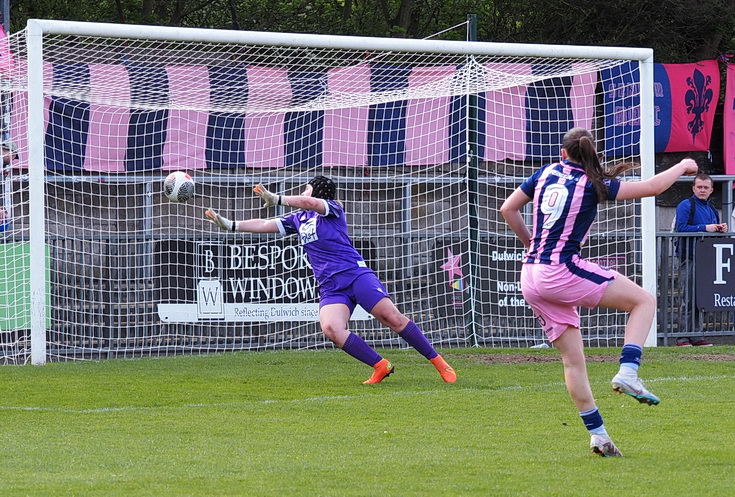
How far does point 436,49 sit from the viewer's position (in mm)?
13984

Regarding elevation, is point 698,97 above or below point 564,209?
above

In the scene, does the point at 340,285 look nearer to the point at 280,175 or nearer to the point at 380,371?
the point at 380,371

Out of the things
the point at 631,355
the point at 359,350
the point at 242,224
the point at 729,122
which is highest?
the point at 729,122

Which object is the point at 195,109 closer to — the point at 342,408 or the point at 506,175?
the point at 506,175

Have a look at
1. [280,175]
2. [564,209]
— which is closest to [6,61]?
[280,175]

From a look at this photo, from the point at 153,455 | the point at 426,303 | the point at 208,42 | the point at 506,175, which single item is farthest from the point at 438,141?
the point at 153,455

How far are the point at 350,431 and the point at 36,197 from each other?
6.14m

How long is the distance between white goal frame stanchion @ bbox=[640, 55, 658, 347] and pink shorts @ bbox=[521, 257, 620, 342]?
8045 mm

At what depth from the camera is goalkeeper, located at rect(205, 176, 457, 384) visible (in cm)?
Answer: 1077

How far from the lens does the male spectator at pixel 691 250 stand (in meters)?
15.2

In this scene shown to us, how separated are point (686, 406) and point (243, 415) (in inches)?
134

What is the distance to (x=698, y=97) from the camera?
804 inches

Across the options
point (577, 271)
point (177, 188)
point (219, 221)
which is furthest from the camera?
point (177, 188)

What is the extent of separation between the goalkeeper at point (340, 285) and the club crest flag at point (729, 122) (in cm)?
1156
